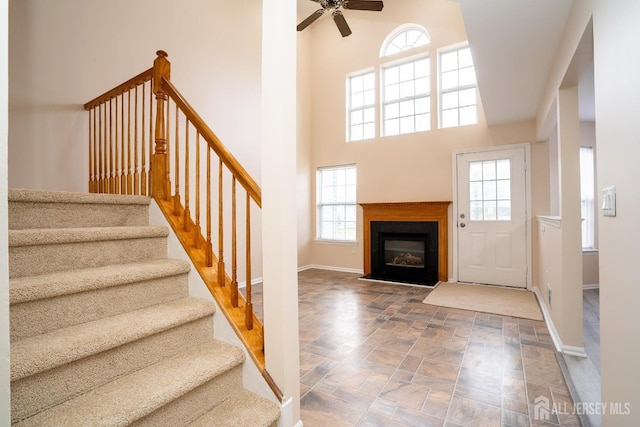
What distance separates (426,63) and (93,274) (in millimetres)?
5573

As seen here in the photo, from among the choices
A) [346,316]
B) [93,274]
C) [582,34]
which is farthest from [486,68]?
[93,274]

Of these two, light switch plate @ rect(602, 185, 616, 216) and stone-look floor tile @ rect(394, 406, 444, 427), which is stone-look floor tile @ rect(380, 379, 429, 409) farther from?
light switch plate @ rect(602, 185, 616, 216)

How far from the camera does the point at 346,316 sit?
10.7ft

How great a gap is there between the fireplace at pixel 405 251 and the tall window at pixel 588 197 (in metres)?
2.23

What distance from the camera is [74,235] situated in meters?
1.46

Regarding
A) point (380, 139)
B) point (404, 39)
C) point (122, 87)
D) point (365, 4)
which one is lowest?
point (122, 87)

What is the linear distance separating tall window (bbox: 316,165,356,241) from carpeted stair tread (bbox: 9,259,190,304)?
4382 mm

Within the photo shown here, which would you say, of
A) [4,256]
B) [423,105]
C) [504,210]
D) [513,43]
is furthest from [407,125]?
[4,256]

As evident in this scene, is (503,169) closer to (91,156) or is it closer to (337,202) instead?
(337,202)

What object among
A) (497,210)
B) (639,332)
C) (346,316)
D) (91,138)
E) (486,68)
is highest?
(486,68)

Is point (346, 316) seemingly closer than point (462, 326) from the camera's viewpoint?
No

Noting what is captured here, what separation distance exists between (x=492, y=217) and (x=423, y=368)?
10.6 feet

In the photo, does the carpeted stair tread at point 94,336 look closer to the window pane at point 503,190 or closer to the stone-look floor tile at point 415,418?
the stone-look floor tile at point 415,418

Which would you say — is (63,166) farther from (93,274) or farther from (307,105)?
(307,105)
